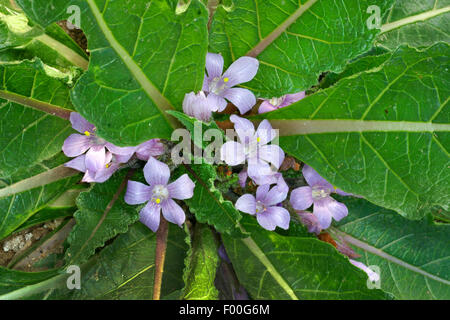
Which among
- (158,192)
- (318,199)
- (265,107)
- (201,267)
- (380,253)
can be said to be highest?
(265,107)

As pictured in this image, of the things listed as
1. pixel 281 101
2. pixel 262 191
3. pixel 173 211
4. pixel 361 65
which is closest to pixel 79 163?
pixel 173 211

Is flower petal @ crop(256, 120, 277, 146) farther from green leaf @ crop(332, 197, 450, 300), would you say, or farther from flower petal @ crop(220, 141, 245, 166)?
green leaf @ crop(332, 197, 450, 300)

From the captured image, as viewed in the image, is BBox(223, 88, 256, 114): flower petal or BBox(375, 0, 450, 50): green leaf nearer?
BBox(223, 88, 256, 114): flower petal

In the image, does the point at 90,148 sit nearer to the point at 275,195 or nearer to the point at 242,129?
the point at 242,129

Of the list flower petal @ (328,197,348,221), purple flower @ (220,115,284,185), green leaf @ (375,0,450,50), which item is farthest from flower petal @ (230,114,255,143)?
green leaf @ (375,0,450,50)

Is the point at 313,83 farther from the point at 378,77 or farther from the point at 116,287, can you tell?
the point at 116,287
